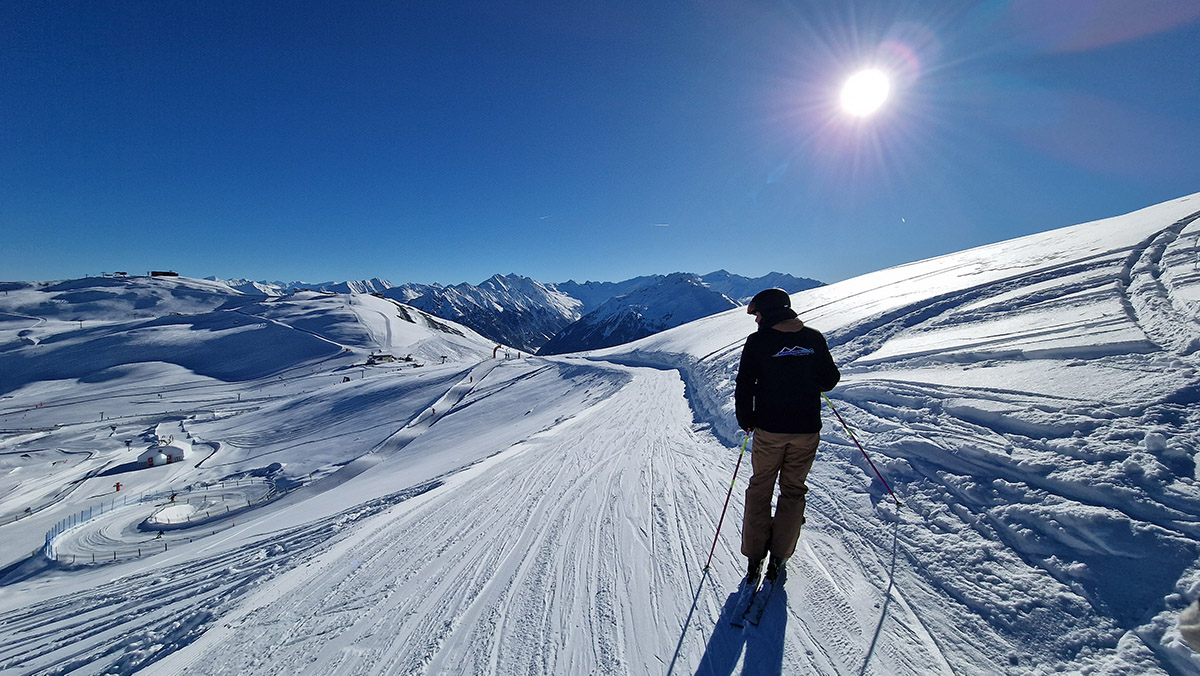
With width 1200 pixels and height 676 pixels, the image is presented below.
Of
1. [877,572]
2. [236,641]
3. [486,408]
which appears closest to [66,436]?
[486,408]

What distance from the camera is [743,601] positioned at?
3461mm

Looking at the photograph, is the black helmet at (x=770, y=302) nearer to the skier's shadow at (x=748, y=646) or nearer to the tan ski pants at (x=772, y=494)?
the tan ski pants at (x=772, y=494)

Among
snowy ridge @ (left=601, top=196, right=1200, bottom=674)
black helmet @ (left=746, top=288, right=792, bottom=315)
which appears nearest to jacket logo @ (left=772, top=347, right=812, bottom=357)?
black helmet @ (left=746, top=288, right=792, bottom=315)

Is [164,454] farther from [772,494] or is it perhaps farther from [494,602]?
[772,494]

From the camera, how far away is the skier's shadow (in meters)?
2.84

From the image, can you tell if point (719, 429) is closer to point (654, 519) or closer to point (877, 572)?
point (654, 519)

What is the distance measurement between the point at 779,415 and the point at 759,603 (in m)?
1.60

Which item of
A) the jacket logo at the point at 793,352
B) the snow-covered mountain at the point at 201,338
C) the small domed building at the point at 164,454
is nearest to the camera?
the jacket logo at the point at 793,352

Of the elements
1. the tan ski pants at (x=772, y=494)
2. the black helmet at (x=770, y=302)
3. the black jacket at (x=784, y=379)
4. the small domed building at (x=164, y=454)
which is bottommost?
the small domed building at (x=164, y=454)

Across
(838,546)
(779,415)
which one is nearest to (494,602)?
(779,415)

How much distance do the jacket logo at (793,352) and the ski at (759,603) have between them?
2051 millimetres

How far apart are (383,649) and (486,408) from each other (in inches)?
744

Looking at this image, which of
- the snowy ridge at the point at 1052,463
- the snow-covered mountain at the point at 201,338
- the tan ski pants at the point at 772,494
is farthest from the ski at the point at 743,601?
the snow-covered mountain at the point at 201,338

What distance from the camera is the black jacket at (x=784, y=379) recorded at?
330 cm
